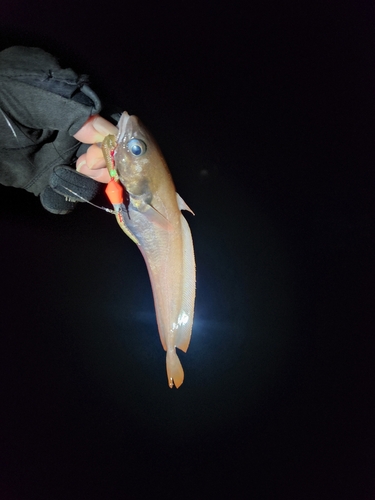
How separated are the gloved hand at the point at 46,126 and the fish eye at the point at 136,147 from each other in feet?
0.15

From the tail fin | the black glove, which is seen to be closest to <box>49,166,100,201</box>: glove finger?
the black glove

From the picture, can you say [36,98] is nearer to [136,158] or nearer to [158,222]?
[136,158]

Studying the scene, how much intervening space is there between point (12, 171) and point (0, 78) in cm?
26

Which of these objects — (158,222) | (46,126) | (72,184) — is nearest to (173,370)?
(158,222)

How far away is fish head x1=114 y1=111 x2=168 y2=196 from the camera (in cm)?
87

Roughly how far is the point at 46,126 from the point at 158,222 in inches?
12.5

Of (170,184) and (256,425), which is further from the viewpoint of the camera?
(256,425)

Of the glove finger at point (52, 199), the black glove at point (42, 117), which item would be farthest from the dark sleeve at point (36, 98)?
the glove finger at point (52, 199)

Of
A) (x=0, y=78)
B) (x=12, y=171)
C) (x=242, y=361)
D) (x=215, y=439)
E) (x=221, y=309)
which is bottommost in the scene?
(x=215, y=439)

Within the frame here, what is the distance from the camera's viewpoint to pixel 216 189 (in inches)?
70.6

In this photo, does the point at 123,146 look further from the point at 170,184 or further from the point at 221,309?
the point at 221,309

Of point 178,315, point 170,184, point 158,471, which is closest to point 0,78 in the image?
point 170,184

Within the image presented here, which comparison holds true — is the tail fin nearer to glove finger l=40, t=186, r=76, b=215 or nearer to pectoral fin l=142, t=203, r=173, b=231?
pectoral fin l=142, t=203, r=173, b=231

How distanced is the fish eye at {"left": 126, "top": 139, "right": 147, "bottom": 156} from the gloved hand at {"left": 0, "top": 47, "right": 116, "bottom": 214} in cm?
5
